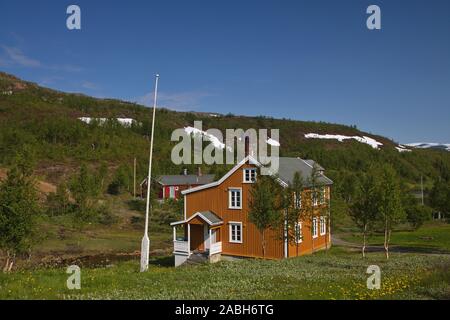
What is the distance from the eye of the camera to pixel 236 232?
107 ft

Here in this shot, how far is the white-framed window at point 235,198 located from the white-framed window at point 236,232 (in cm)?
138

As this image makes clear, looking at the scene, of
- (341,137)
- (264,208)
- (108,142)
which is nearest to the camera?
(264,208)

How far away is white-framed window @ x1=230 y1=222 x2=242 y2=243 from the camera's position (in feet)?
106

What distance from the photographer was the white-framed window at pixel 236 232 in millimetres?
32344

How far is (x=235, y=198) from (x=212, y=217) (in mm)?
2448

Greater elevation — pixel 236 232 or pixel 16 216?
pixel 16 216

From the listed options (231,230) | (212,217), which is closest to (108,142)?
(212,217)

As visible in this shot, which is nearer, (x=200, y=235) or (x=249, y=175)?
(x=249, y=175)

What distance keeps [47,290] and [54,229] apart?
38420 millimetres

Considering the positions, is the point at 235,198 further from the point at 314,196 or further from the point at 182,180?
the point at 182,180

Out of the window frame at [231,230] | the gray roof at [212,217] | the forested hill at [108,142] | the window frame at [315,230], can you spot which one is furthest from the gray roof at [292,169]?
the forested hill at [108,142]

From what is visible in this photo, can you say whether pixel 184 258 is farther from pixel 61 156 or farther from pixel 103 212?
pixel 61 156

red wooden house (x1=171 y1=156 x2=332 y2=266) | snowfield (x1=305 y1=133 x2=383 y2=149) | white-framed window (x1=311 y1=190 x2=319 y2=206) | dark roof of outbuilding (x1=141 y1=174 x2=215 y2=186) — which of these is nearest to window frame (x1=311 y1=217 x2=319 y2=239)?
red wooden house (x1=171 y1=156 x2=332 y2=266)

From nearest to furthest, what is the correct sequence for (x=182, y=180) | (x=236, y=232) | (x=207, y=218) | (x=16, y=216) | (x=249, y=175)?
(x=16, y=216), (x=249, y=175), (x=207, y=218), (x=236, y=232), (x=182, y=180)
